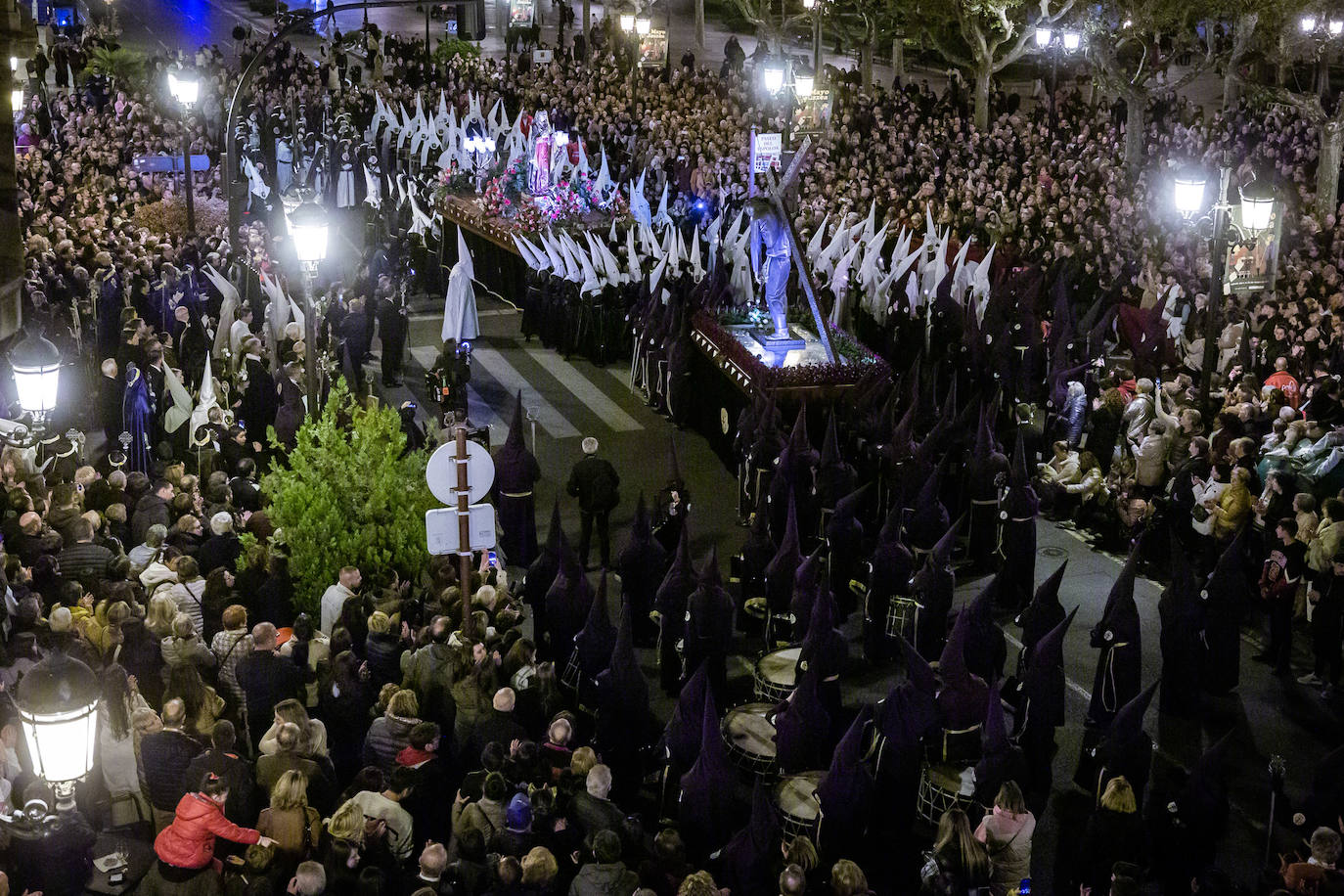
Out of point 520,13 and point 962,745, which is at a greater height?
point 520,13

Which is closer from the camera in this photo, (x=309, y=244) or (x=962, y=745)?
(x=962, y=745)

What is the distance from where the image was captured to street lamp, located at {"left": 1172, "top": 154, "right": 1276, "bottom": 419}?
1499cm

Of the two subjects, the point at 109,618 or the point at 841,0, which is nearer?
the point at 109,618

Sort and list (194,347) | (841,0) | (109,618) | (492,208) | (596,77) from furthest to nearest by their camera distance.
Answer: (841,0)
(596,77)
(492,208)
(194,347)
(109,618)

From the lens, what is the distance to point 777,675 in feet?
36.5

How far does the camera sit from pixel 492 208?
25078 millimetres

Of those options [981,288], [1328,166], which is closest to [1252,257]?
Result: [981,288]

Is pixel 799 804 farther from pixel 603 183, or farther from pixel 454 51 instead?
pixel 454 51

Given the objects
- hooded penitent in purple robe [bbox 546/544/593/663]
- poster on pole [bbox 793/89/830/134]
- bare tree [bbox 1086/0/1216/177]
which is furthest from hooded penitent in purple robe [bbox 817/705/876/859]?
poster on pole [bbox 793/89/830/134]

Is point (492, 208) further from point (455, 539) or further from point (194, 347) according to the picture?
point (455, 539)

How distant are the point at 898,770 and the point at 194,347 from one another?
1080 cm

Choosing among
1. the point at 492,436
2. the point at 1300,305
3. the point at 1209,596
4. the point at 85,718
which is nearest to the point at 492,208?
the point at 492,436

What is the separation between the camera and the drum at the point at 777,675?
1102 centimetres

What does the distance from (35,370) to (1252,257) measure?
14.1 metres
